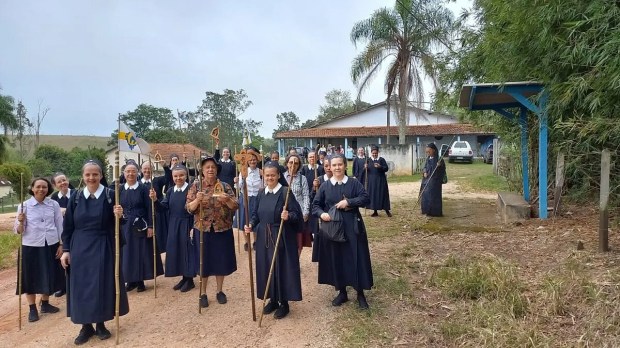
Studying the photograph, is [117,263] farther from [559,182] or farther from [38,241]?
[559,182]

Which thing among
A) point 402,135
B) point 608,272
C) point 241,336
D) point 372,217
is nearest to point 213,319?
point 241,336

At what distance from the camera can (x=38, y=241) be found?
16.0 feet

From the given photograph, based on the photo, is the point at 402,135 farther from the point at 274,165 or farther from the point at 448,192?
the point at 274,165

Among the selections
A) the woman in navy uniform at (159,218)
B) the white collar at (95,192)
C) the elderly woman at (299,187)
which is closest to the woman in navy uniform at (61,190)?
the woman in navy uniform at (159,218)

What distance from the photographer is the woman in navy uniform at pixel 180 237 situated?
5488mm

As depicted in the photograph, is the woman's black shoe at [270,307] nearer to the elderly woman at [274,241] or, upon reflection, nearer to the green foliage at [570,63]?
the elderly woman at [274,241]

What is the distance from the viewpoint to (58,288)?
16.8ft

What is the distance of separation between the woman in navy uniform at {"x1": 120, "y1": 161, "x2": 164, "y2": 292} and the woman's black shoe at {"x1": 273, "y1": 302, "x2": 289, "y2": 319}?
186 cm

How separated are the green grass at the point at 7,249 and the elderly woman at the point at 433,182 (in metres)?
7.99

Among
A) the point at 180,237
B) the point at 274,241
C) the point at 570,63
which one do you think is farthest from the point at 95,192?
the point at 570,63

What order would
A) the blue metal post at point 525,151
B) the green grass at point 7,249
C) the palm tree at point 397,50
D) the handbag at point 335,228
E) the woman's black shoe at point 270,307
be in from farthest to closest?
the palm tree at point 397,50
the blue metal post at point 525,151
the green grass at point 7,249
the woman's black shoe at point 270,307
the handbag at point 335,228

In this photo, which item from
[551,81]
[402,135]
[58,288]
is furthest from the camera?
[402,135]

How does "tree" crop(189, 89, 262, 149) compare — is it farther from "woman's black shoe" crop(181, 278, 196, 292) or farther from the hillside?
the hillside

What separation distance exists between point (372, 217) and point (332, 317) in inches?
236
